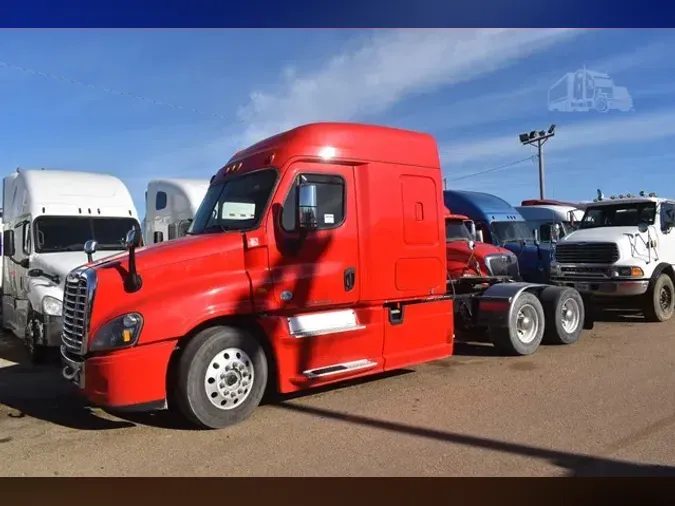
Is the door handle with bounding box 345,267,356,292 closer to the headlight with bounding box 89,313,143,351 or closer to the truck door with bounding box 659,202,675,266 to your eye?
the headlight with bounding box 89,313,143,351

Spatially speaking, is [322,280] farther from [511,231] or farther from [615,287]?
[511,231]

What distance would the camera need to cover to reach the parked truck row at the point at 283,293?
512 cm

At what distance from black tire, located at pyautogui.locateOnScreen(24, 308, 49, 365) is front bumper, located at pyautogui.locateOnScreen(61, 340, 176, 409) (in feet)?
12.5

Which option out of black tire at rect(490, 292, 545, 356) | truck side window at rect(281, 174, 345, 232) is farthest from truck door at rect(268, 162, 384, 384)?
black tire at rect(490, 292, 545, 356)

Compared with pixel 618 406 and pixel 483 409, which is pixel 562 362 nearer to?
pixel 618 406

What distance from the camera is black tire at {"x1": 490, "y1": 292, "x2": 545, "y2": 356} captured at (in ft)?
27.2

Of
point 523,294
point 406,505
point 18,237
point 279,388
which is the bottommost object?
point 406,505

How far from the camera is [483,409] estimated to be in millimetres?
5820

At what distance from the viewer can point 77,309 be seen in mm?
5422

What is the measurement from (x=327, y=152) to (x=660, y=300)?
8.54 metres

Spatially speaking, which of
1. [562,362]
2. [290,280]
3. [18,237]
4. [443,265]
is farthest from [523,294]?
[18,237]

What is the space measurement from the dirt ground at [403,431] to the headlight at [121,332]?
0.90 metres

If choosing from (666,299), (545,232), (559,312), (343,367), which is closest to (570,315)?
(559,312)

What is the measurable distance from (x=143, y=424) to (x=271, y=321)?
1603mm
